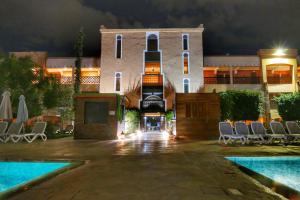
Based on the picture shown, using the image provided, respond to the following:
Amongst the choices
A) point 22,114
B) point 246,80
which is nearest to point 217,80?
point 246,80

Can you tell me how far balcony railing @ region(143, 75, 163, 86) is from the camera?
83.9 ft

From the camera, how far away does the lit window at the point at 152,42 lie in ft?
86.3

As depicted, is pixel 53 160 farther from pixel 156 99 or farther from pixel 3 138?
pixel 156 99

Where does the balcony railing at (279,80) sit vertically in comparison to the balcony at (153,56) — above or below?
below

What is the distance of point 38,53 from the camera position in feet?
86.6

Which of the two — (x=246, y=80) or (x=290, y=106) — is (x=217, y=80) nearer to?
(x=246, y=80)

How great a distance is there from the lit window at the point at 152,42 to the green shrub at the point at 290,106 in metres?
14.6

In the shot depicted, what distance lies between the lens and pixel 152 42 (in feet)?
87.0

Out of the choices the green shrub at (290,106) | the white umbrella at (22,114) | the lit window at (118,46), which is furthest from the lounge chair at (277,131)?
the lit window at (118,46)

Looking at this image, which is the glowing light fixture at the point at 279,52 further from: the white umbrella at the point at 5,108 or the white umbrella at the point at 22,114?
the white umbrella at the point at 5,108

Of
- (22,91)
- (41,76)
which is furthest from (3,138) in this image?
(41,76)

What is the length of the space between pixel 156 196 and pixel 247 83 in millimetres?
26091

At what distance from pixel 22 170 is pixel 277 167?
5.77m

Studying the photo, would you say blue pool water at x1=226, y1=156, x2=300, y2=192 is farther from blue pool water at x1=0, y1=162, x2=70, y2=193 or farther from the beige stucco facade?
the beige stucco facade
